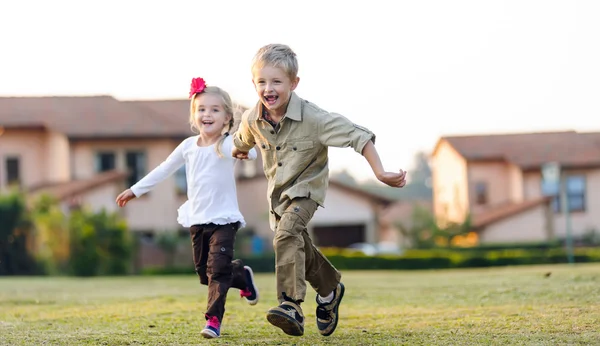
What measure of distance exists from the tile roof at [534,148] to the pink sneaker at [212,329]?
44.2m

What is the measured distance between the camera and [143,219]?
43.0m

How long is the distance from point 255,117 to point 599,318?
110 inches

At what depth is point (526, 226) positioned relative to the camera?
48469 millimetres

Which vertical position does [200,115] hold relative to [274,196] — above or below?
above

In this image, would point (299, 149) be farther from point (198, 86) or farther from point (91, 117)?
point (91, 117)

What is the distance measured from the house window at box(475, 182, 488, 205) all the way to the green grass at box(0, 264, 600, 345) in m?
41.6

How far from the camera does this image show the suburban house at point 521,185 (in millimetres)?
48531

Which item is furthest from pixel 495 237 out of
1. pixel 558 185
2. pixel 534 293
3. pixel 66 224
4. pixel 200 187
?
pixel 200 187

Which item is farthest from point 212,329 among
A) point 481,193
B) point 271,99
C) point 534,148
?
point 481,193

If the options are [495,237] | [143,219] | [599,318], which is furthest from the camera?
[495,237]

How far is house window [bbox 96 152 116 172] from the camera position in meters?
42.4

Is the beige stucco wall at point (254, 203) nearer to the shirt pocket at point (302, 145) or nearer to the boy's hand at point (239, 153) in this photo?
the boy's hand at point (239, 153)

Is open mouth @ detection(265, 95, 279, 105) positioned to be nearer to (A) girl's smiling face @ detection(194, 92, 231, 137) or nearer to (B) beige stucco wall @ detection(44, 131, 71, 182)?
(A) girl's smiling face @ detection(194, 92, 231, 137)

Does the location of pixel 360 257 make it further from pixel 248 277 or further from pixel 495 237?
pixel 248 277
